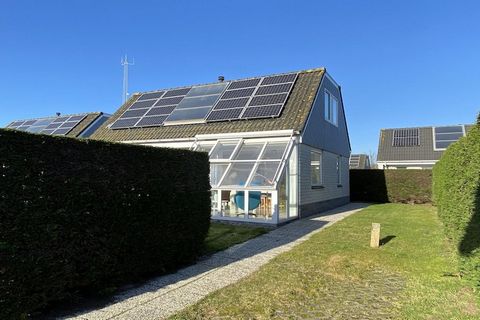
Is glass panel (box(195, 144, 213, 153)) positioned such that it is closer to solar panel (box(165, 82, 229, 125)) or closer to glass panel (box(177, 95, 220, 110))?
solar panel (box(165, 82, 229, 125))

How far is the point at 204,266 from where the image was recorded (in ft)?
25.0

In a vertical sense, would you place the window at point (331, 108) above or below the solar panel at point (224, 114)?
above

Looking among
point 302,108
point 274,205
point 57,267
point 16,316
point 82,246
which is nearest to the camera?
point 16,316

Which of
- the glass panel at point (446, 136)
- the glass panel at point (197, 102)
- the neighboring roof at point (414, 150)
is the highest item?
the glass panel at point (197, 102)

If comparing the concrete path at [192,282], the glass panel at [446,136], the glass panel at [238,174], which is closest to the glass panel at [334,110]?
the glass panel at [238,174]

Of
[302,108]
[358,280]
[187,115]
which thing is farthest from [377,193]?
[358,280]

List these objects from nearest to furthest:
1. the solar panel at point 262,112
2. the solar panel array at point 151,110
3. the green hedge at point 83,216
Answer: the green hedge at point 83,216
the solar panel at point 262,112
the solar panel array at point 151,110

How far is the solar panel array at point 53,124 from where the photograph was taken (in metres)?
26.6

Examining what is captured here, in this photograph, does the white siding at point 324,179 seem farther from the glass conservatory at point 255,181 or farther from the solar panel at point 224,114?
the solar panel at point 224,114

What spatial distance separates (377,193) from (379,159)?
25.8 ft

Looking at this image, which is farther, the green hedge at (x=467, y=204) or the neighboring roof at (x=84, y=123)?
the neighboring roof at (x=84, y=123)

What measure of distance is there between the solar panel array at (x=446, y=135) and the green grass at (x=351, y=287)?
2424 cm

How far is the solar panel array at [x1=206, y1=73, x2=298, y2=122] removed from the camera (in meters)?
16.0

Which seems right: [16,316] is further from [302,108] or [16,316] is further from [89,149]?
[302,108]
